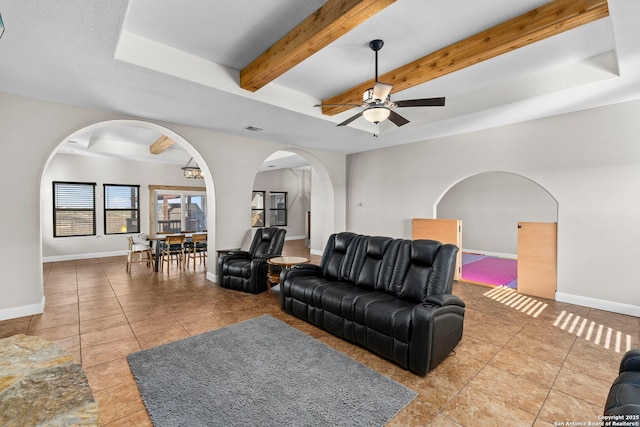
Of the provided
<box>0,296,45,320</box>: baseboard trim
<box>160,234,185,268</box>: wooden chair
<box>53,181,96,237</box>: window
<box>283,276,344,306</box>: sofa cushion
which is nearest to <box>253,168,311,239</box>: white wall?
<box>160,234,185,268</box>: wooden chair

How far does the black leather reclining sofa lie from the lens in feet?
8.34

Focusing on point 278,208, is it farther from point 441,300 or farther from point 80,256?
point 441,300

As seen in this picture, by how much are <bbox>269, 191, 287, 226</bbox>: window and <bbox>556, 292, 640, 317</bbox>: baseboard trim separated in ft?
30.7

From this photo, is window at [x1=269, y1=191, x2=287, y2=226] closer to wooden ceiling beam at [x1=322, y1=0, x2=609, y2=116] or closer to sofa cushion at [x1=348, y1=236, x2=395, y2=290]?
sofa cushion at [x1=348, y1=236, x2=395, y2=290]

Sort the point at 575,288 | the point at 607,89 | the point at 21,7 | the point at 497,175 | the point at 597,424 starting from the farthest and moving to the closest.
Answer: the point at 497,175 < the point at 575,288 < the point at 607,89 < the point at 21,7 < the point at 597,424

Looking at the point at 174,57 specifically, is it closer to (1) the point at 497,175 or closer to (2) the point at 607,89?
(2) the point at 607,89

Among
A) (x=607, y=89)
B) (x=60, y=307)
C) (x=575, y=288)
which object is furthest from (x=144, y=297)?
(x=607, y=89)

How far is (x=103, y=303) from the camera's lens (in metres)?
4.31

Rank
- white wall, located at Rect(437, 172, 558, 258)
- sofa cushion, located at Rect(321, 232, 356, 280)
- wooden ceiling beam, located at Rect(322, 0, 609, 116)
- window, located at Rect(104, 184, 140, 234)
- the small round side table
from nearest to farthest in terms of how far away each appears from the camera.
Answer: wooden ceiling beam, located at Rect(322, 0, 609, 116) → sofa cushion, located at Rect(321, 232, 356, 280) → the small round side table → white wall, located at Rect(437, 172, 558, 258) → window, located at Rect(104, 184, 140, 234)

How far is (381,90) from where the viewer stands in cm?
296

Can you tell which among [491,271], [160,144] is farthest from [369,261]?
[160,144]

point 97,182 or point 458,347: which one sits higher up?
point 97,182

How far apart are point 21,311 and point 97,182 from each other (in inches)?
211

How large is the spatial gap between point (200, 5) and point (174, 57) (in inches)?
35.5
